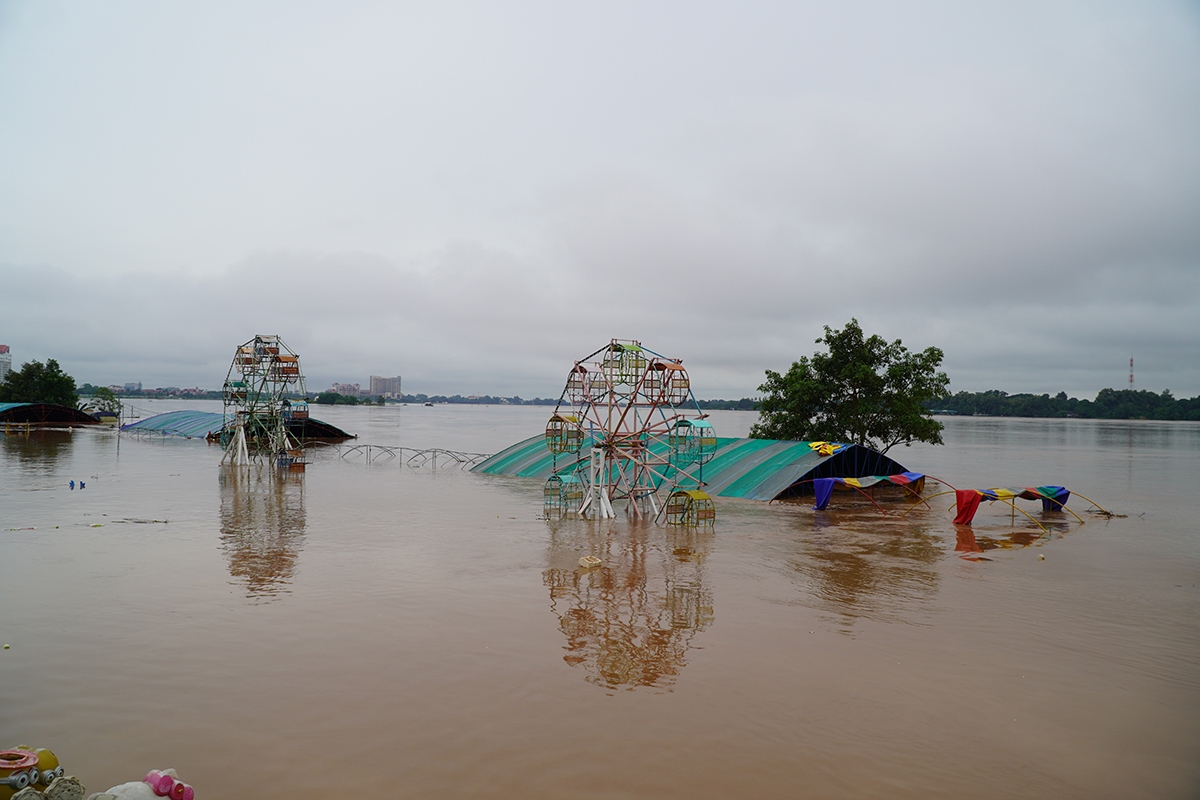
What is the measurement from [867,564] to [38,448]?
4864cm

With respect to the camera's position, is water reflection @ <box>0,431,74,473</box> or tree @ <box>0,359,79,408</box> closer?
water reflection @ <box>0,431,74,473</box>

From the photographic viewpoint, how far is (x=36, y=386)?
70.1 metres

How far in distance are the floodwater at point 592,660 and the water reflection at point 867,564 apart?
0.43ft

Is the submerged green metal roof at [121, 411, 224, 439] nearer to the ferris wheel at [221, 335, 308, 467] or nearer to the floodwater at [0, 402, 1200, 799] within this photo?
the ferris wheel at [221, 335, 308, 467]

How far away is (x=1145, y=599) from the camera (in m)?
14.8

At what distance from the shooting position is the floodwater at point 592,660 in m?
7.42

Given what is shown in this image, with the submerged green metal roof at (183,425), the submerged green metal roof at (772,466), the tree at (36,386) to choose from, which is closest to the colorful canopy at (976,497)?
the submerged green metal roof at (772,466)

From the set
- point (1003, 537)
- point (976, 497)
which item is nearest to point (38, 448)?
point (976, 497)

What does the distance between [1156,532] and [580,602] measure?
21838mm

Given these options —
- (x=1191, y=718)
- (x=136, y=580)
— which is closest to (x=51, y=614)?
(x=136, y=580)

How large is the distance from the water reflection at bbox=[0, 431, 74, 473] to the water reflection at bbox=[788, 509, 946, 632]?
3358 cm

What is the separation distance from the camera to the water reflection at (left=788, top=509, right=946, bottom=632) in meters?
13.6

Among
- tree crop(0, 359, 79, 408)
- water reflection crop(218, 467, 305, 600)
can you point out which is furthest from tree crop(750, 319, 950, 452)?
tree crop(0, 359, 79, 408)

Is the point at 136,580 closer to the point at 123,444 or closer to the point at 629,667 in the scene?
the point at 629,667
